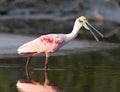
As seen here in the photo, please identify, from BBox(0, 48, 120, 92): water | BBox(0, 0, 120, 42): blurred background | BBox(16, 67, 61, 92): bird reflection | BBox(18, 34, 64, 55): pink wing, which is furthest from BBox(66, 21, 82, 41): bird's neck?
BBox(0, 0, 120, 42): blurred background

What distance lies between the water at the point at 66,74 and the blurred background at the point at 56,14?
346 inches

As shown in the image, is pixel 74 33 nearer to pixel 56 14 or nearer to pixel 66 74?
pixel 66 74

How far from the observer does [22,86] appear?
10.1 meters

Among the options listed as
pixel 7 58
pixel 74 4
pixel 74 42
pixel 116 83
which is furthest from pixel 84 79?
pixel 74 4

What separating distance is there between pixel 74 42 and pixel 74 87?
779 centimetres

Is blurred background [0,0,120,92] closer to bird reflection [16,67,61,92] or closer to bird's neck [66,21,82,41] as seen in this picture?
bird reflection [16,67,61,92]

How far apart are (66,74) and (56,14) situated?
15319 mm

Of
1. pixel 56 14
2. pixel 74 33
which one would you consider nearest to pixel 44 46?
pixel 74 33

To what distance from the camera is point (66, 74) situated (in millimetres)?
11430

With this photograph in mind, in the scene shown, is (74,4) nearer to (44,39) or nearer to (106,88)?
(44,39)

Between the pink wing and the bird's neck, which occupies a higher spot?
the bird's neck

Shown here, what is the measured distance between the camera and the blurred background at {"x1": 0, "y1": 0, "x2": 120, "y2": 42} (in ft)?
77.0

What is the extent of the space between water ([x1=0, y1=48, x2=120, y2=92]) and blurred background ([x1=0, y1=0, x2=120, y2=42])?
28.8ft

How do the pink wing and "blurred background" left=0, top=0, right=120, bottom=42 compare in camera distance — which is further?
"blurred background" left=0, top=0, right=120, bottom=42
